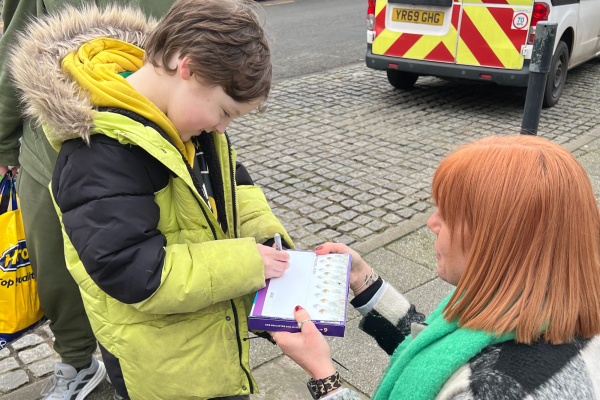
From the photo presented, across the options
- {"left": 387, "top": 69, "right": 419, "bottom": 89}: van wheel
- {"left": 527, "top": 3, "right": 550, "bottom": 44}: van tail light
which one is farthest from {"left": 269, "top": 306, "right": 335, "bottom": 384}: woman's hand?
{"left": 387, "top": 69, "right": 419, "bottom": 89}: van wheel

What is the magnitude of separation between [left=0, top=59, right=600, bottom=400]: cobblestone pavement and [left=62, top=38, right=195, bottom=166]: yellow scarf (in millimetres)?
1566

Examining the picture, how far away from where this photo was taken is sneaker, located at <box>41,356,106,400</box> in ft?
8.13

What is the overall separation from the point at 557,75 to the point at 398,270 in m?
4.59

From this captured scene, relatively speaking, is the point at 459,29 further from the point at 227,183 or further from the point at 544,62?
the point at 227,183

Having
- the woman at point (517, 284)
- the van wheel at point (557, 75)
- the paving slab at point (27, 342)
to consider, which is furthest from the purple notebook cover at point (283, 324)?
the van wheel at point (557, 75)

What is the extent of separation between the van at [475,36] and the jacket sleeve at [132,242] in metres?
5.25

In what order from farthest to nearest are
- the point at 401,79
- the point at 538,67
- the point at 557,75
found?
the point at 401,79, the point at 557,75, the point at 538,67

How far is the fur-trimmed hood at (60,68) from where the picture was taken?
1.44 m

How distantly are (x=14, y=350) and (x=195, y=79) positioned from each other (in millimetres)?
2126

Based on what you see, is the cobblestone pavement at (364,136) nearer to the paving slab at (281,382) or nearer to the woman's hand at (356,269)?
the paving slab at (281,382)

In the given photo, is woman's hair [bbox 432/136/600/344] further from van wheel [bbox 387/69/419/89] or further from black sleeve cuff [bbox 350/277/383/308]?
van wheel [bbox 387/69/419/89]

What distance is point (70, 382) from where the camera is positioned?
250 cm

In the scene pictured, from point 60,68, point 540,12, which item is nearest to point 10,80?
point 60,68

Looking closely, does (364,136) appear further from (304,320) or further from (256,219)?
(304,320)
